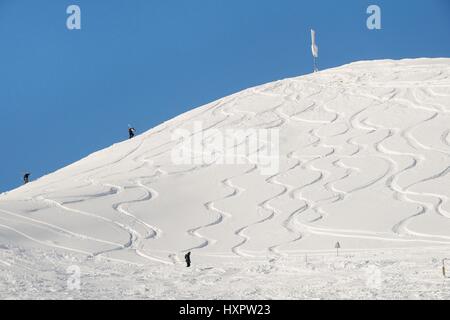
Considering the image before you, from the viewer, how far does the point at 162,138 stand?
142 feet

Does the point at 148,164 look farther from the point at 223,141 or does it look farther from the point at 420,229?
the point at 420,229

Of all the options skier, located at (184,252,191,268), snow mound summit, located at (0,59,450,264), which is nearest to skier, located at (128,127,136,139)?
snow mound summit, located at (0,59,450,264)

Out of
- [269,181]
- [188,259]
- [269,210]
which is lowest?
[188,259]

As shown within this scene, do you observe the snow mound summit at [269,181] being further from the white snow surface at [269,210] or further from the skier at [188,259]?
the skier at [188,259]

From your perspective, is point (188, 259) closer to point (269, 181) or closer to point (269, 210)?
point (269, 210)

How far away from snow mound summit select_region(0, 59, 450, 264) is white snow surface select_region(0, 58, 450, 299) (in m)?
0.10

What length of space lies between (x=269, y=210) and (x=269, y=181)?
3515 millimetres

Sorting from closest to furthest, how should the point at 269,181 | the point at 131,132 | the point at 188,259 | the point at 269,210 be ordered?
Result: the point at 188,259 → the point at 269,210 → the point at 269,181 → the point at 131,132

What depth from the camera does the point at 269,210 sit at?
31.0 meters

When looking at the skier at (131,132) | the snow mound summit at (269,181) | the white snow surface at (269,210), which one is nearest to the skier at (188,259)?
the white snow surface at (269,210)

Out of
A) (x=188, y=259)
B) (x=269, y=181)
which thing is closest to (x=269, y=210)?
(x=269, y=181)

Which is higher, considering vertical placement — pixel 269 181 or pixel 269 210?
pixel 269 181
